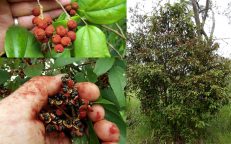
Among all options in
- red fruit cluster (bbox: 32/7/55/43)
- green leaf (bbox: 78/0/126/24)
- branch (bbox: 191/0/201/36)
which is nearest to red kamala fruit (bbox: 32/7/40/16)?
red fruit cluster (bbox: 32/7/55/43)

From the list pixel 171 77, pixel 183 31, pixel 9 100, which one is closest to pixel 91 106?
pixel 9 100

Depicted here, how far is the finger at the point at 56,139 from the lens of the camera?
1041 mm

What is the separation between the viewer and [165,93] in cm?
344

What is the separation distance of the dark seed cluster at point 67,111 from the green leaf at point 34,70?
0.21 feet

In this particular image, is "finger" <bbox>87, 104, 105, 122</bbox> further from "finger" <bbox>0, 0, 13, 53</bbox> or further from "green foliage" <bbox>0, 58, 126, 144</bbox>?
"finger" <bbox>0, 0, 13, 53</bbox>

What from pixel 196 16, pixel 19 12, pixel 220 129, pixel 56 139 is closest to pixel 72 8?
pixel 19 12

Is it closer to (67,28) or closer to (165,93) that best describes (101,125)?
(67,28)

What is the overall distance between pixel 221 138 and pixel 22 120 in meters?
2.65

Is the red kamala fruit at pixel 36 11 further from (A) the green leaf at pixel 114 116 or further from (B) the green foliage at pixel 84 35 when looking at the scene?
(A) the green leaf at pixel 114 116

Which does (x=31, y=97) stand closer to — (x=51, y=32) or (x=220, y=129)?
(x=51, y=32)

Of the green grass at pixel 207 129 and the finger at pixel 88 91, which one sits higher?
the finger at pixel 88 91

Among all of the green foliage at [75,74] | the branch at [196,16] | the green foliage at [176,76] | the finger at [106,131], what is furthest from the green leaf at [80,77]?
the branch at [196,16]

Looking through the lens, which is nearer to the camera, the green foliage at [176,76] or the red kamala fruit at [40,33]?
the red kamala fruit at [40,33]

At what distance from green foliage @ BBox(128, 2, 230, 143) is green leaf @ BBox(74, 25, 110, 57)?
236cm
